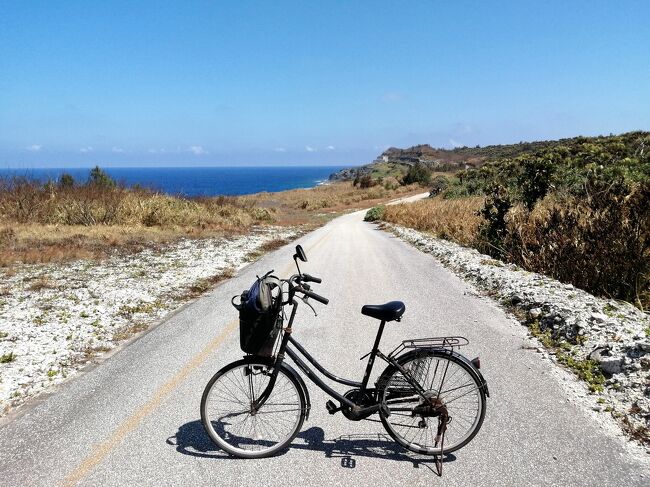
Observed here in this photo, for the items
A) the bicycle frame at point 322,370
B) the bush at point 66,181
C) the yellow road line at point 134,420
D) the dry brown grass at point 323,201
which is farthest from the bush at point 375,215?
the bicycle frame at point 322,370

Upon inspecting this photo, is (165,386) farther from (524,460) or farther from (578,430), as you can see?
(578,430)

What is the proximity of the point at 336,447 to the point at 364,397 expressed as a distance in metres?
0.52

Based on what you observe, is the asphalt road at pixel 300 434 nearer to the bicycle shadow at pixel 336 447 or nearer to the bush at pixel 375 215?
the bicycle shadow at pixel 336 447

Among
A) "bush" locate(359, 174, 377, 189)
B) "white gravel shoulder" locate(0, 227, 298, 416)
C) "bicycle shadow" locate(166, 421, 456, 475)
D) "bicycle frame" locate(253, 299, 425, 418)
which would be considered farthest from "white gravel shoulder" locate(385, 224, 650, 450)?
"bush" locate(359, 174, 377, 189)

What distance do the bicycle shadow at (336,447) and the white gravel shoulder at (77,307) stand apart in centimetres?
221

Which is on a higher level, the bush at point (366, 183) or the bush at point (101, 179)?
the bush at point (101, 179)

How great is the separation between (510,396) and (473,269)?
693cm

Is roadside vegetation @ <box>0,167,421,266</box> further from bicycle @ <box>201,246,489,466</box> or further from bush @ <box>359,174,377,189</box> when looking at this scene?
bush @ <box>359,174,377,189</box>

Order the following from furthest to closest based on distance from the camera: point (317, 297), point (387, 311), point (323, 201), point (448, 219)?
point (323, 201) → point (448, 219) → point (387, 311) → point (317, 297)

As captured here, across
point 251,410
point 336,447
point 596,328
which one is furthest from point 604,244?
point 251,410

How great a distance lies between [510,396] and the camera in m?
4.84

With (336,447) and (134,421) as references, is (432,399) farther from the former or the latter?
(134,421)

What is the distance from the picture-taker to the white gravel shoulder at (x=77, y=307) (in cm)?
576

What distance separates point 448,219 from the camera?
826 inches
